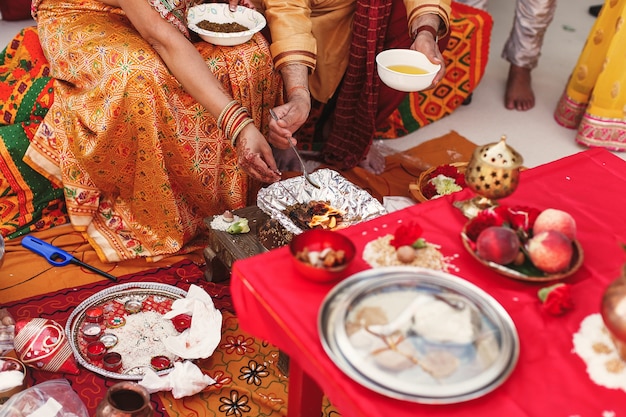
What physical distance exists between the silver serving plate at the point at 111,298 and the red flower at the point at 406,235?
0.75m

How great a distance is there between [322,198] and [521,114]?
173cm

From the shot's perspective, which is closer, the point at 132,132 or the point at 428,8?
the point at 132,132

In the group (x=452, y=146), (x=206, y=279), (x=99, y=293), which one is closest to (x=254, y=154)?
(x=206, y=279)

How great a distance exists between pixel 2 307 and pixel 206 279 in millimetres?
584

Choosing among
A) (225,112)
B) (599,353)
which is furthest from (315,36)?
(599,353)

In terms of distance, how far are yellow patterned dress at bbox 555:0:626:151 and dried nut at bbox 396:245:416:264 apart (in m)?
2.11

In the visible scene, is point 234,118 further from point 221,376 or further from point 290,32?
point 221,376

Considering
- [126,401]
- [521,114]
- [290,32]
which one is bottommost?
A: [521,114]

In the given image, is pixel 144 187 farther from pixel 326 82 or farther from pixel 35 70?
pixel 326 82

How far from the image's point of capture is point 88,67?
195cm

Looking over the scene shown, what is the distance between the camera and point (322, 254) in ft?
3.69

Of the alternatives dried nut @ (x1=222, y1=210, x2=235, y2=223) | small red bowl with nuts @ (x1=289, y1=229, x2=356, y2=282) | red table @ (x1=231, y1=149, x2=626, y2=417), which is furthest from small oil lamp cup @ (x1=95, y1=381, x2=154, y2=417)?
dried nut @ (x1=222, y1=210, x2=235, y2=223)

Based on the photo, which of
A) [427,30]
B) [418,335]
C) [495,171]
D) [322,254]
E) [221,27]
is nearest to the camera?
[418,335]

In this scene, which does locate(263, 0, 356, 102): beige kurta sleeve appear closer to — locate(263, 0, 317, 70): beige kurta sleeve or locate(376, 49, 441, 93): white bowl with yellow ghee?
locate(263, 0, 317, 70): beige kurta sleeve
